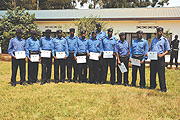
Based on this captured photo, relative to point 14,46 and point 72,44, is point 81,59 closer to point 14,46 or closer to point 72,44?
point 72,44

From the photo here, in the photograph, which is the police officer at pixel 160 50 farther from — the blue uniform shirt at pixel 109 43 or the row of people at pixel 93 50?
the blue uniform shirt at pixel 109 43

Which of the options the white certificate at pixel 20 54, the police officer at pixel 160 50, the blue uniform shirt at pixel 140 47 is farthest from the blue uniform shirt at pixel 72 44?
the police officer at pixel 160 50

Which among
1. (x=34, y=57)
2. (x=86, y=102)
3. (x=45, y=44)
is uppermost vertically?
(x=45, y=44)

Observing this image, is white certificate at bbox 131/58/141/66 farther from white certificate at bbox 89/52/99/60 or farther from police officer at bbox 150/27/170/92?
white certificate at bbox 89/52/99/60

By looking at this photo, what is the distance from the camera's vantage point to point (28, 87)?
651 centimetres

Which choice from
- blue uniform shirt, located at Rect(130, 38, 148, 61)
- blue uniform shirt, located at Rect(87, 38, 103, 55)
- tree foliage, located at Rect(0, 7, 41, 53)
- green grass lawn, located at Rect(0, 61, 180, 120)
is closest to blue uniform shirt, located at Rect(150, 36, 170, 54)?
blue uniform shirt, located at Rect(130, 38, 148, 61)

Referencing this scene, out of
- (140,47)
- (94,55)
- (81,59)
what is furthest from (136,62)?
(81,59)

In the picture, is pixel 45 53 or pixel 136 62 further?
pixel 45 53

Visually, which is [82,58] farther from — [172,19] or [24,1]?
[24,1]

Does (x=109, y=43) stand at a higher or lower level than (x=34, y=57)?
higher

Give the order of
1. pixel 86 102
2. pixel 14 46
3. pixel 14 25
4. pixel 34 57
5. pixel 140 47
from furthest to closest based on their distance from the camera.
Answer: pixel 14 25, pixel 34 57, pixel 14 46, pixel 140 47, pixel 86 102

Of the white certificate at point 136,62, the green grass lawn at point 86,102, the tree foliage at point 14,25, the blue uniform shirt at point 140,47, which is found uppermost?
the tree foliage at point 14,25

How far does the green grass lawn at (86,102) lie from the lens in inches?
169

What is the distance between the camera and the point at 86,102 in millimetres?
5066
